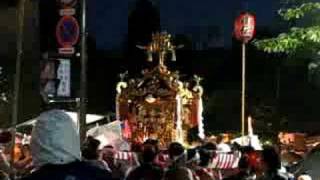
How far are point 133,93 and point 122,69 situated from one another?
2.16m

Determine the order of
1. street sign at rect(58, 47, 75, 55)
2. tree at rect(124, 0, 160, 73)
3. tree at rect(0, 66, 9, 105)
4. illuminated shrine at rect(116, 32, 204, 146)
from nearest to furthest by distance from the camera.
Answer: street sign at rect(58, 47, 75, 55)
illuminated shrine at rect(116, 32, 204, 146)
tree at rect(0, 66, 9, 105)
tree at rect(124, 0, 160, 73)

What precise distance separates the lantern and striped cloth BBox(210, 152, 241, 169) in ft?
15.5

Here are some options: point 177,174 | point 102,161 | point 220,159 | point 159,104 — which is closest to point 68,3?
point 220,159

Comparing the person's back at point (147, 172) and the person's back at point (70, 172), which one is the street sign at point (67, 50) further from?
the person's back at point (70, 172)

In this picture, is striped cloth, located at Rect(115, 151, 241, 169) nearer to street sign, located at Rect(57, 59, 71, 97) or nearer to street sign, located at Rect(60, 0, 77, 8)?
street sign, located at Rect(57, 59, 71, 97)

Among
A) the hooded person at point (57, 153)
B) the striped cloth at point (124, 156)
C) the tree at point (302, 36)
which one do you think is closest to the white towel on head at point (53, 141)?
the hooded person at point (57, 153)

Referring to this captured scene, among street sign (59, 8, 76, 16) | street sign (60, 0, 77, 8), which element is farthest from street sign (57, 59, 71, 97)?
street sign (60, 0, 77, 8)

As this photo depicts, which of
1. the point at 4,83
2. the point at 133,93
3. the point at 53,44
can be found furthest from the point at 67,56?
the point at 4,83

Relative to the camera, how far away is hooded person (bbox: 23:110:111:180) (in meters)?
3.03

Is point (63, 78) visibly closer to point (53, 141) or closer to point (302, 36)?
point (302, 36)

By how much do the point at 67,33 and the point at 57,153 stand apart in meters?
7.41

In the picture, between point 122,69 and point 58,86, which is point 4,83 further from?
point 58,86

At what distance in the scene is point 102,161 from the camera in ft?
22.7

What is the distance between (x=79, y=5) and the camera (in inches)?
415
